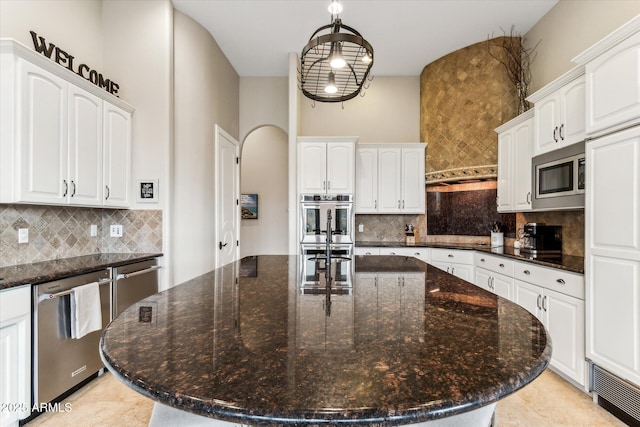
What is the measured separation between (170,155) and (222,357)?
9.85 ft

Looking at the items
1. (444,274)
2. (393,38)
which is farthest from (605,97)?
(393,38)

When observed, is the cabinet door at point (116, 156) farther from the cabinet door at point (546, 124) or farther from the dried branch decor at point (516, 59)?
the dried branch decor at point (516, 59)

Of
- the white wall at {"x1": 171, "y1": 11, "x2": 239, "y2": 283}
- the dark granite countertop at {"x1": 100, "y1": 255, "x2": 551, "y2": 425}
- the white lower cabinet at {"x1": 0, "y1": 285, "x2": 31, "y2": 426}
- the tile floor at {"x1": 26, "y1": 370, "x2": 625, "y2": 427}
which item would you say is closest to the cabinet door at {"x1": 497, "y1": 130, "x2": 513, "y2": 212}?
the tile floor at {"x1": 26, "y1": 370, "x2": 625, "y2": 427}

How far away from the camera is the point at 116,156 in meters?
2.99

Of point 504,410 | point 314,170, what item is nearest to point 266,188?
point 314,170

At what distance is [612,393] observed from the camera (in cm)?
203

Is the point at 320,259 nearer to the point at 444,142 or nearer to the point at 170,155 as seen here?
the point at 170,155

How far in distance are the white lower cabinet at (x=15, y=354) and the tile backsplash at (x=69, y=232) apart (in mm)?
642

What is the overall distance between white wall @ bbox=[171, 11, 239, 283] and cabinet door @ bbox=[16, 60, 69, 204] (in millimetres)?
1046

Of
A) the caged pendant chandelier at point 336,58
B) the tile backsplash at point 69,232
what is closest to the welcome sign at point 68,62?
the tile backsplash at point 69,232

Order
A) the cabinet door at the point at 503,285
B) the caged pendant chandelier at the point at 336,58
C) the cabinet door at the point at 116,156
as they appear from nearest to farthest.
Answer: the caged pendant chandelier at the point at 336,58 < the cabinet door at the point at 116,156 < the cabinet door at the point at 503,285

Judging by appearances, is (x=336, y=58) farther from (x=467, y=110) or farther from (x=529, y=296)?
(x=467, y=110)

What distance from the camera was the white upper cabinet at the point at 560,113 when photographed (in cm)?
244

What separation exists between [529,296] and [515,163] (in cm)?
146
